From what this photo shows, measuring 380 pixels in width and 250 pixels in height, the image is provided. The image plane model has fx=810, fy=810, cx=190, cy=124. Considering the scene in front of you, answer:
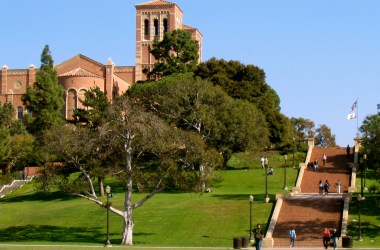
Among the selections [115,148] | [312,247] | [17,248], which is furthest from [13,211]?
[312,247]

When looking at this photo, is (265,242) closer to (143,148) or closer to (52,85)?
(143,148)

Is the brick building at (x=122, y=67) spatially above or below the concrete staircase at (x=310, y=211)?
above

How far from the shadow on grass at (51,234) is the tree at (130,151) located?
8.10 feet

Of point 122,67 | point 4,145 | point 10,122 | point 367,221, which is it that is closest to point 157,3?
point 122,67

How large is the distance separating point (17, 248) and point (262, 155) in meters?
44.5

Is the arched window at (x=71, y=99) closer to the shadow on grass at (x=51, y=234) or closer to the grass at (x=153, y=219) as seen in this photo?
the grass at (x=153, y=219)

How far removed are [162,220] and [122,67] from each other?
76405 millimetres

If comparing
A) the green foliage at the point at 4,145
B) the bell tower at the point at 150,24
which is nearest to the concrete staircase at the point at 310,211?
the green foliage at the point at 4,145

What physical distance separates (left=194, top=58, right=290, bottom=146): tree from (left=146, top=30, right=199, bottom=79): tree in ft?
38.5

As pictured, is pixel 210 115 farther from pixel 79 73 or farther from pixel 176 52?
pixel 79 73

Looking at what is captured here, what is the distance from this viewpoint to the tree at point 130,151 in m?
45.0

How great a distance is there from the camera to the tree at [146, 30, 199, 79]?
9644cm

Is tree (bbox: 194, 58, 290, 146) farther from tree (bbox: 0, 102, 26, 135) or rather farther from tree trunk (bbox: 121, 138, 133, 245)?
tree trunk (bbox: 121, 138, 133, 245)

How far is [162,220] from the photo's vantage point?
49.2 meters
